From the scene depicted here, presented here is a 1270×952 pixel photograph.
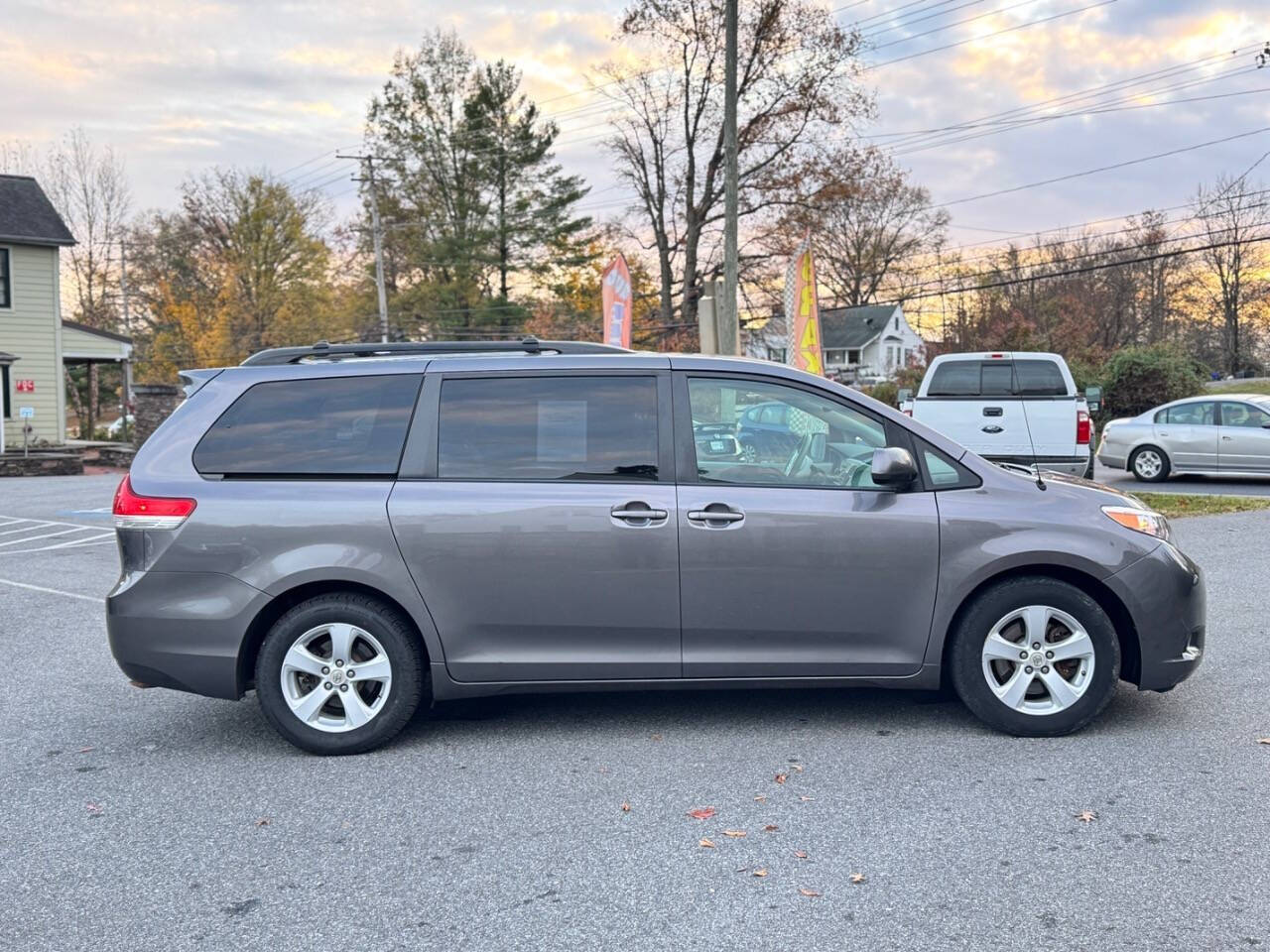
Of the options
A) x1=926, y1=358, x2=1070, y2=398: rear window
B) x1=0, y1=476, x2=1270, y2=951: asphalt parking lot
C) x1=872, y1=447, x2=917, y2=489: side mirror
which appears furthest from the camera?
x1=926, y1=358, x2=1070, y2=398: rear window

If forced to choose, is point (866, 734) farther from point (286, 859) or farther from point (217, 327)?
point (217, 327)

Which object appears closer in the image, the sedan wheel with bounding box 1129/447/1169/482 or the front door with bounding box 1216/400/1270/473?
the front door with bounding box 1216/400/1270/473

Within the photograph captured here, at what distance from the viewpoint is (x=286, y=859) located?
12.6 feet

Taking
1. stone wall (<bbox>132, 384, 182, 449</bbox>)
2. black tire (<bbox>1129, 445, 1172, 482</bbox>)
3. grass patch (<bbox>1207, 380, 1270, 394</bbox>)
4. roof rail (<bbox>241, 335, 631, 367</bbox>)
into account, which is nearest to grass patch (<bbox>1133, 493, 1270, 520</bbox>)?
black tire (<bbox>1129, 445, 1172, 482</bbox>)

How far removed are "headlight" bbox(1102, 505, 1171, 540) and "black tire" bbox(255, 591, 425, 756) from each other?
321 cm

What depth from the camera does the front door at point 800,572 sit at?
488cm

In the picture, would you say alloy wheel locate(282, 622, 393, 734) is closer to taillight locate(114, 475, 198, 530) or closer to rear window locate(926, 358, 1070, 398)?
taillight locate(114, 475, 198, 530)

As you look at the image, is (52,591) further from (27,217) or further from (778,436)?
(27,217)

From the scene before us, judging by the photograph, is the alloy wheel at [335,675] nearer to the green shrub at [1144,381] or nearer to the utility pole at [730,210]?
the utility pole at [730,210]

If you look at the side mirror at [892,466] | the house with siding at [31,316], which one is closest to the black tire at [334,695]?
the side mirror at [892,466]

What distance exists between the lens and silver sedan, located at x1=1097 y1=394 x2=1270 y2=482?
17734mm

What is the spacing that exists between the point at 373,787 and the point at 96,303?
63.2 m

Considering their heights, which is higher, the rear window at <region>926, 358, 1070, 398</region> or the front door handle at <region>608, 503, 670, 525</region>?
the rear window at <region>926, 358, 1070, 398</region>

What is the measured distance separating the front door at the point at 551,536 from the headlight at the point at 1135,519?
1.98 m
